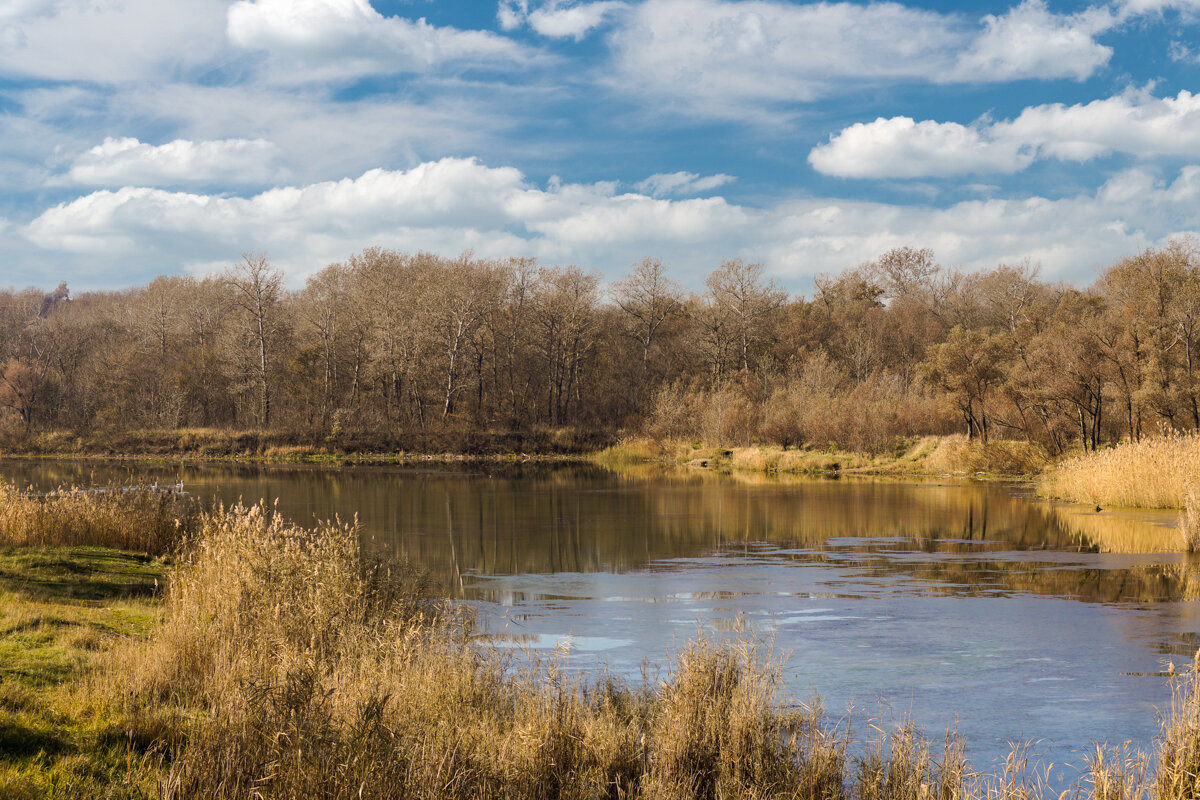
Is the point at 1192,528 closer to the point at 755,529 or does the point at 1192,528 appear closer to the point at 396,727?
the point at 755,529

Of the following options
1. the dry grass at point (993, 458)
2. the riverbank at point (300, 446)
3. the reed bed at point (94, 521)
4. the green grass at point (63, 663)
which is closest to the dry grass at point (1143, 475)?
the dry grass at point (993, 458)

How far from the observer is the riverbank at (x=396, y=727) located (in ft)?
20.2

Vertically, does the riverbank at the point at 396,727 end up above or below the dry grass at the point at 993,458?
below

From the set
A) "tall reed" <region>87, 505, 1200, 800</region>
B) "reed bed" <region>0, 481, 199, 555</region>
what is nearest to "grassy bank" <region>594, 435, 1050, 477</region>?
"reed bed" <region>0, 481, 199, 555</region>

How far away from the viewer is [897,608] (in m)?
14.6

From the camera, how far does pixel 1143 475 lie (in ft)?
89.6

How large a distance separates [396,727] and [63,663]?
4.04 metres

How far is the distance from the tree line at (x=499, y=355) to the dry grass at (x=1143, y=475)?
1925cm

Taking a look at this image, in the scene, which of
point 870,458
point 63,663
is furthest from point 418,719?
point 870,458

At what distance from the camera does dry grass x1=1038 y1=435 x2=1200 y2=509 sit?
2597 cm

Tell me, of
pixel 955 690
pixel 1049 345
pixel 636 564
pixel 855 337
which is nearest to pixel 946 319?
pixel 855 337

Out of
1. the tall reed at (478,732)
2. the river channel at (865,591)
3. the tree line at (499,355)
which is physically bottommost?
the river channel at (865,591)

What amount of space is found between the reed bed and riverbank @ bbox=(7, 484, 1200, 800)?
696cm

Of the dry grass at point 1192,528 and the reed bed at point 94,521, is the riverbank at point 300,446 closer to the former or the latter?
the reed bed at point 94,521
